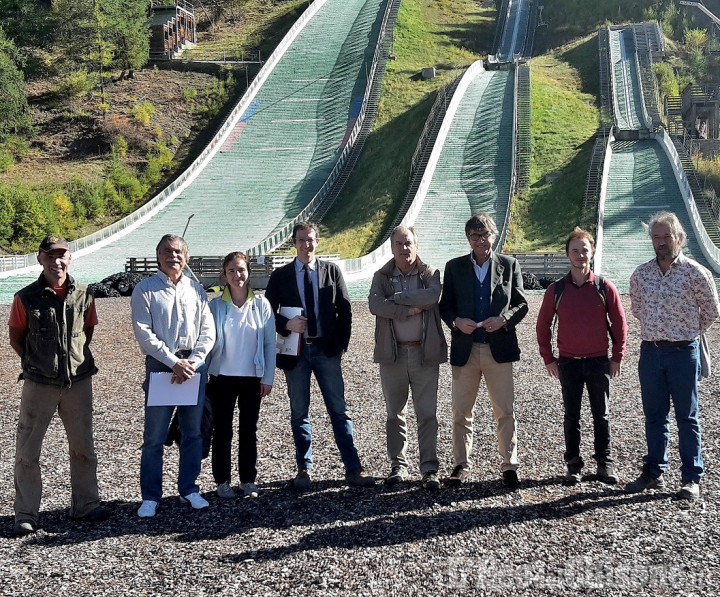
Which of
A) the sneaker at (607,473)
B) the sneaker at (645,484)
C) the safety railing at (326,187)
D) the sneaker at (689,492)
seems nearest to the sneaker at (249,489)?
the sneaker at (607,473)

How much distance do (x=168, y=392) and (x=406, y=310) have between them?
186 centimetres

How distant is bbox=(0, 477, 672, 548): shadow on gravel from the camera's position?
5664 millimetres

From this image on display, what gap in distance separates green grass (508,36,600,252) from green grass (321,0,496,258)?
4.59m

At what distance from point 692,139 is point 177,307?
1462 inches

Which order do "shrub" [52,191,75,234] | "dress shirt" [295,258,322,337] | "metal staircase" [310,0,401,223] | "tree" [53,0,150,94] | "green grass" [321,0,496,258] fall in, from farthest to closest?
1. "tree" [53,0,150,94]
2. "shrub" [52,191,75,234]
3. "metal staircase" [310,0,401,223]
4. "green grass" [321,0,496,258]
5. "dress shirt" [295,258,322,337]

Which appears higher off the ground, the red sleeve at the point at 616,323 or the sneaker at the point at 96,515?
the red sleeve at the point at 616,323

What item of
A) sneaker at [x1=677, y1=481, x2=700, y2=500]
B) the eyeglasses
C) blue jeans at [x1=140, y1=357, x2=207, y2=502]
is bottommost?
sneaker at [x1=677, y1=481, x2=700, y2=500]

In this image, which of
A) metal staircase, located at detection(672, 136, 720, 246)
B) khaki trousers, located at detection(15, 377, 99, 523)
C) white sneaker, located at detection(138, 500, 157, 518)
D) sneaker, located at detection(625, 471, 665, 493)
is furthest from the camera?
metal staircase, located at detection(672, 136, 720, 246)

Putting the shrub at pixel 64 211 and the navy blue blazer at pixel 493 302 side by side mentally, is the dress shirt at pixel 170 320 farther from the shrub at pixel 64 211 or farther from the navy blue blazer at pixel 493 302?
the shrub at pixel 64 211

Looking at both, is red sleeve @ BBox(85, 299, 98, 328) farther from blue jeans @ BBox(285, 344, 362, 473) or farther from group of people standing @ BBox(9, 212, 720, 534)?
blue jeans @ BBox(285, 344, 362, 473)

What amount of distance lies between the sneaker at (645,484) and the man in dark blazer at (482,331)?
84cm

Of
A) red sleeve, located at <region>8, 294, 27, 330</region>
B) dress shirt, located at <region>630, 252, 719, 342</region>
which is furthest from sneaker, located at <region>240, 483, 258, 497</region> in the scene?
dress shirt, located at <region>630, 252, 719, 342</region>

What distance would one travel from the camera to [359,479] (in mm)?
6750

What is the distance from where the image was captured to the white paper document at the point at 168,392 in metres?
6.27
